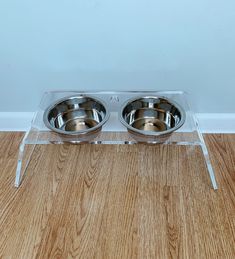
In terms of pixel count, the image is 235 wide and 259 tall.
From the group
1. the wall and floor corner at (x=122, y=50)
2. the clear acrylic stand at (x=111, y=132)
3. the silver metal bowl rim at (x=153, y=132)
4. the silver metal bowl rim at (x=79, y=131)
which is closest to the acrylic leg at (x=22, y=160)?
the clear acrylic stand at (x=111, y=132)

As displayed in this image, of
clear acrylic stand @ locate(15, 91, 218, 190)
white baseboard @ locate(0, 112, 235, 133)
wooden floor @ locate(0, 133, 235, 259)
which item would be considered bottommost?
wooden floor @ locate(0, 133, 235, 259)

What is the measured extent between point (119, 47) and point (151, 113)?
307 millimetres

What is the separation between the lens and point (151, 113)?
4.45 ft

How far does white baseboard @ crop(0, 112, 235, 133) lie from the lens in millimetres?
1489

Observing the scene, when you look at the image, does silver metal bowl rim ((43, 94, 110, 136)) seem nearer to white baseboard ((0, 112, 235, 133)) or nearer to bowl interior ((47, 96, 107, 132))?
bowl interior ((47, 96, 107, 132))

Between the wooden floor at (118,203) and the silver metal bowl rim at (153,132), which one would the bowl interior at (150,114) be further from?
the wooden floor at (118,203)

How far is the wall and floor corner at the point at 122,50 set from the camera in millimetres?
1244

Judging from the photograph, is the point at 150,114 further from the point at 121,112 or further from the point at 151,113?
the point at 121,112

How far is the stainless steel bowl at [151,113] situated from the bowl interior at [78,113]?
12cm

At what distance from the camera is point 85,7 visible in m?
1.24

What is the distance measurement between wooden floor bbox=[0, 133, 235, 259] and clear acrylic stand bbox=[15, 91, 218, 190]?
2.5 inches

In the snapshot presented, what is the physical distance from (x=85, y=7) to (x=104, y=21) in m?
0.09

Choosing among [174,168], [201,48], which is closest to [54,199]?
[174,168]

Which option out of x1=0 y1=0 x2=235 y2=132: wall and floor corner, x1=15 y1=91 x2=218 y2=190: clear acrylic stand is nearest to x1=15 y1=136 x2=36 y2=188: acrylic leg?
x1=15 y1=91 x2=218 y2=190: clear acrylic stand
